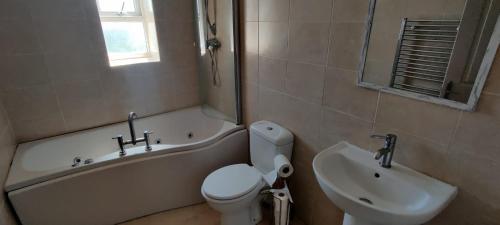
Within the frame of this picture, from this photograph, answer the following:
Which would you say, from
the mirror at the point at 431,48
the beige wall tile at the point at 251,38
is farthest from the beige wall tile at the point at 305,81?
the beige wall tile at the point at 251,38

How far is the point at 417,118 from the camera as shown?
1.10 meters

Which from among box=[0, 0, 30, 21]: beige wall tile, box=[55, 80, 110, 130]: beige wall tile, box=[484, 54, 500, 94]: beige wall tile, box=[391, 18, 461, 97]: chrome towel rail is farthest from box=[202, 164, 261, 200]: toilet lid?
box=[0, 0, 30, 21]: beige wall tile

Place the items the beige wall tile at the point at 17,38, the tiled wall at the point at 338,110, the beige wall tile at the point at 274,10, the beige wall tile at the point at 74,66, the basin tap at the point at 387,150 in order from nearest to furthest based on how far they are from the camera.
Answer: the tiled wall at the point at 338,110
the basin tap at the point at 387,150
the beige wall tile at the point at 274,10
the beige wall tile at the point at 17,38
the beige wall tile at the point at 74,66

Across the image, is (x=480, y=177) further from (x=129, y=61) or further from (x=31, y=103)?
(x=31, y=103)

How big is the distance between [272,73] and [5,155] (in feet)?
6.27

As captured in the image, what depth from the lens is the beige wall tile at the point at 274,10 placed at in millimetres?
1540

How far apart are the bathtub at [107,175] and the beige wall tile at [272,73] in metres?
0.57

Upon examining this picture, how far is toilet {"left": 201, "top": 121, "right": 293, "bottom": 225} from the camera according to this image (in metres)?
1.57

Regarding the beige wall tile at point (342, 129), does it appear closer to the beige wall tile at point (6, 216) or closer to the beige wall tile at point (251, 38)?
the beige wall tile at point (251, 38)

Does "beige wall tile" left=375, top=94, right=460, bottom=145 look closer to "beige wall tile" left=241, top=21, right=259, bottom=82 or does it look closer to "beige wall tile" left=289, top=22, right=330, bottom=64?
"beige wall tile" left=289, top=22, right=330, bottom=64

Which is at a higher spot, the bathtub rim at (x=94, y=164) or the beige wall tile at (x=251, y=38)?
the beige wall tile at (x=251, y=38)

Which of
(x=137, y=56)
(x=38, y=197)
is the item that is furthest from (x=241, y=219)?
(x=137, y=56)

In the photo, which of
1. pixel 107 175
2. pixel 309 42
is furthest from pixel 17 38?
pixel 309 42

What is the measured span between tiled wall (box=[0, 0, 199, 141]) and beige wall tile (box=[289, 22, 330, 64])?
1.37 meters
